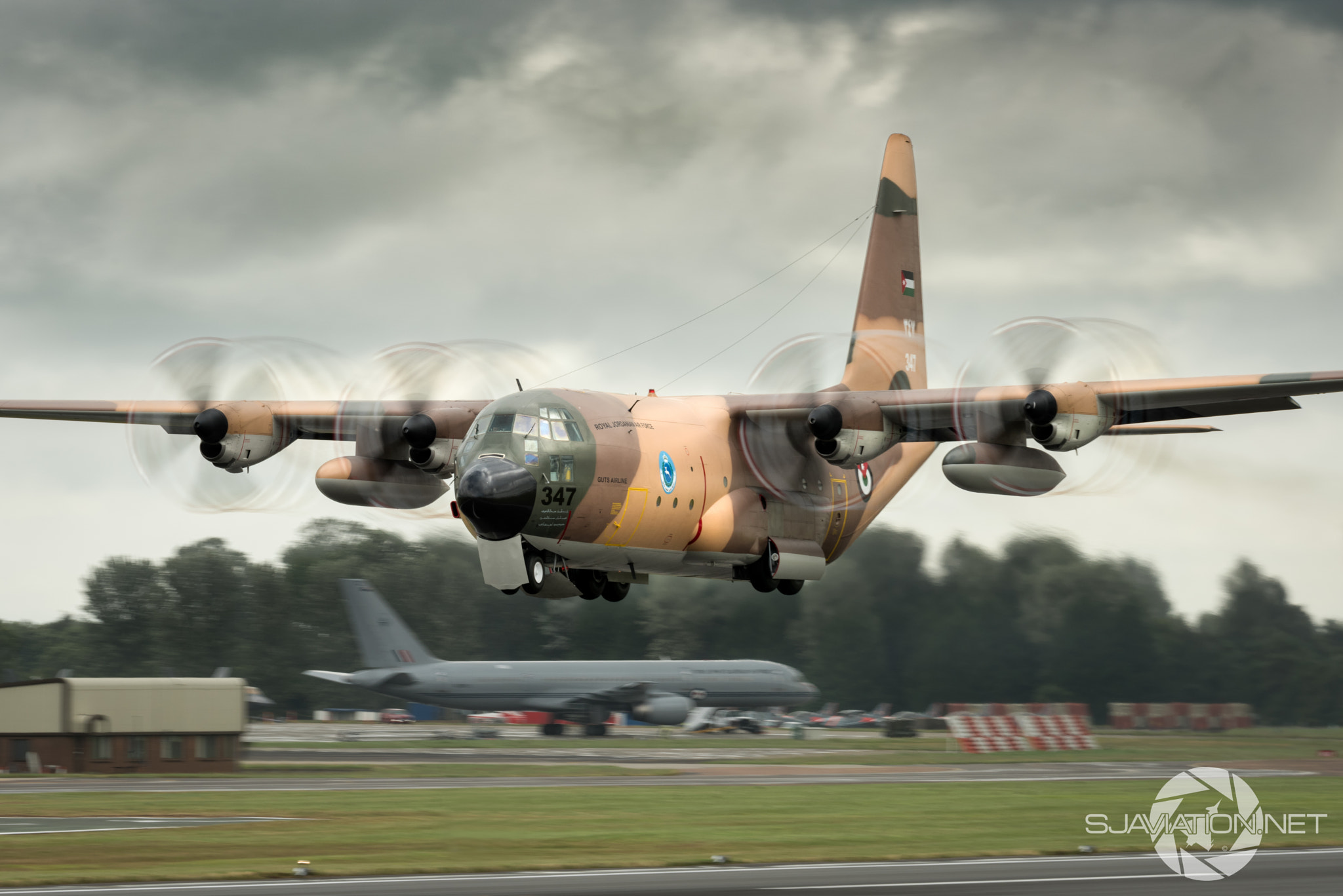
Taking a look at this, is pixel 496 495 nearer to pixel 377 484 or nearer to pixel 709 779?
pixel 377 484

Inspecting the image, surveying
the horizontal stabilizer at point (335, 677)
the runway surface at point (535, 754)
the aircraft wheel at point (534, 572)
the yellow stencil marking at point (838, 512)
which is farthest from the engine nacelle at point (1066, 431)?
the horizontal stabilizer at point (335, 677)

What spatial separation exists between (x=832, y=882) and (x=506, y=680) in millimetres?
42615

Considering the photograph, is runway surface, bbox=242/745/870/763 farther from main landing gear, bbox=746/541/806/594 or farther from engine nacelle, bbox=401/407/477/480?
engine nacelle, bbox=401/407/477/480

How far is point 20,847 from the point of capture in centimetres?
2550

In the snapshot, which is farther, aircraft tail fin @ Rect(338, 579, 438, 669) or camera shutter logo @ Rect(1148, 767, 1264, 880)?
aircraft tail fin @ Rect(338, 579, 438, 669)

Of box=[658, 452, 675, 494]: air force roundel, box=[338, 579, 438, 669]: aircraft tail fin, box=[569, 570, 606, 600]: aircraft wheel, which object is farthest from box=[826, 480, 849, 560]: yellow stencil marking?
box=[338, 579, 438, 669]: aircraft tail fin

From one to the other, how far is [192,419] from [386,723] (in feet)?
191

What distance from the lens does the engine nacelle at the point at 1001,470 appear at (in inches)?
1021

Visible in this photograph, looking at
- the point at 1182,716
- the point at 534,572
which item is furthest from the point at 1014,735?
the point at 534,572

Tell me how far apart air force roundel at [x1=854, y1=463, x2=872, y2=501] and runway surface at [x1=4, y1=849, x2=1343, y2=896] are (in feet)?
29.4

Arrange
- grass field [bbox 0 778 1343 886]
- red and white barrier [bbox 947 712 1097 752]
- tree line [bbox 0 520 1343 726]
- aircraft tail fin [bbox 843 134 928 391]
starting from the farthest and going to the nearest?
tree line [bbox 0 520 1343 726]
red and white barrier [bbox 947 712 1097 752]
aircraft tail fin [bbox 843 134 928 391]
grass field [bbox 0 778 1343 886]

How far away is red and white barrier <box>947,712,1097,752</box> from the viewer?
177 ft

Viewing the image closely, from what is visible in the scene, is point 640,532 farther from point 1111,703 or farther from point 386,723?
point 386,723

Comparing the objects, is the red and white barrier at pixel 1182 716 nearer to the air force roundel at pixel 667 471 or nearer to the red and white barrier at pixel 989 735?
the red and white barrier at pixel 989 735
